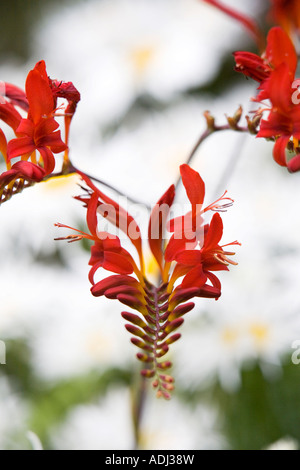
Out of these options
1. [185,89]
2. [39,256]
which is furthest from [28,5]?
[39,256]

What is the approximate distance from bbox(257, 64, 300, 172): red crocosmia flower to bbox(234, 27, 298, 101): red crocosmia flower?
2cm

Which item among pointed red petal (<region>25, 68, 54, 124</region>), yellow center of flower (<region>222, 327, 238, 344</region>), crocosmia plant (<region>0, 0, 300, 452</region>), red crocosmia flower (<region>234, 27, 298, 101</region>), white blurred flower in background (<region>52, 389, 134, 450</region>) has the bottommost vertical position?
white blurred flower in background (<region>52, 389, 134, 450</region>)

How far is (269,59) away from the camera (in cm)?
25

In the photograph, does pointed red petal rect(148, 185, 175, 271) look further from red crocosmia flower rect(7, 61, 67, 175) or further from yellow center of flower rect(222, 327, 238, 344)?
yellow center of flower rect(222, 327, 238, 344)

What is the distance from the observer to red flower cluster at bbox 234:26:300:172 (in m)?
0.23

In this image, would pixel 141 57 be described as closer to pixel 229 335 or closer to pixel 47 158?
pixel 229 335

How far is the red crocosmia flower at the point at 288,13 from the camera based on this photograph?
1.33 ft

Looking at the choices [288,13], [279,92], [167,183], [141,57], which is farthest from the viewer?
[141,57]

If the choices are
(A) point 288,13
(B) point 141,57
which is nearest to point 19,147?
(A) point 288,13

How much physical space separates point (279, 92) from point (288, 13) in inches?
8.3

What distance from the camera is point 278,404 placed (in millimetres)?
484

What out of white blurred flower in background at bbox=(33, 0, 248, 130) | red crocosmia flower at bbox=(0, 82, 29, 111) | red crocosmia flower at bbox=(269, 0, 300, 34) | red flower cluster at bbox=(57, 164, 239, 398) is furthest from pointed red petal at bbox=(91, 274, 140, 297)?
white blurred flower in background at bbox=(33, 0, 248, 130)

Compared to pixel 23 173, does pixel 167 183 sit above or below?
below
